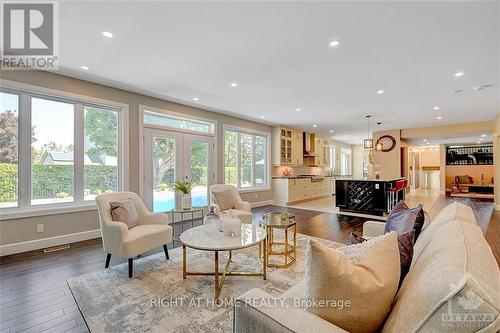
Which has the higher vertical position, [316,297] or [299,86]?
[299,86]

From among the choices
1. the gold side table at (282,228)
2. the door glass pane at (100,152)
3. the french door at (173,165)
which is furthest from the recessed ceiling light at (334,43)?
the door glass pane at (100,152)

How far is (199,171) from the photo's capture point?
569 cm

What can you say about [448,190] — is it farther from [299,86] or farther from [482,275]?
[482,275]

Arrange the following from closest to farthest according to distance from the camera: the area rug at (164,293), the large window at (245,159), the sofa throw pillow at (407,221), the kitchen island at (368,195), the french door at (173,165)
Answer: the sofa throw pillow at (407,221) → the area rug at (164,293) → the french door at (173,165) → the kitchen island at (368,195) → the large window at (245,159)

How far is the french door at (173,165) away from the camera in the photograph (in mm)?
4797

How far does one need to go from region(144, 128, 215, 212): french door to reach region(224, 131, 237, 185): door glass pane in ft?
1.89

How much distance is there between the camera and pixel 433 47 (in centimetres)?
279

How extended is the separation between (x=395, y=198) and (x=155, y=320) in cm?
662

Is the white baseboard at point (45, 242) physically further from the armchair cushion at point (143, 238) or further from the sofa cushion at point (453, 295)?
the sofa cushion at point (453, 295)

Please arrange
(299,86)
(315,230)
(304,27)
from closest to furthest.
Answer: (304,27)
(299,86)
(315,230)

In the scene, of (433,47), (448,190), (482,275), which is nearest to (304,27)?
(433,47)

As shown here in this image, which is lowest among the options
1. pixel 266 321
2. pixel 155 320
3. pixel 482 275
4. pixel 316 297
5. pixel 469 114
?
pixel 155 320

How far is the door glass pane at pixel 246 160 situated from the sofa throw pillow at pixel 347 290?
6020 mm

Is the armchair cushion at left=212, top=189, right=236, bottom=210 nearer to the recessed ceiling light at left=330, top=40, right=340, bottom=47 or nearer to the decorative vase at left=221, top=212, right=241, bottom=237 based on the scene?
the decorative vase at left=221, top=212, right=241, bottom=237
